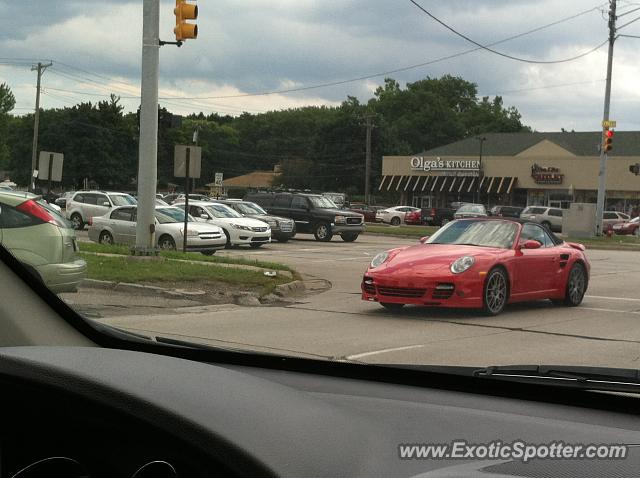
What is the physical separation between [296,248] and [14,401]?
2505 cm

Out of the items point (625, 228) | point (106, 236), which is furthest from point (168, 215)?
point (625, 228)

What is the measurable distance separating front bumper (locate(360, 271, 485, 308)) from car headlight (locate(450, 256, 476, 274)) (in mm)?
171

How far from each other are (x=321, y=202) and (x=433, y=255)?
2210cm

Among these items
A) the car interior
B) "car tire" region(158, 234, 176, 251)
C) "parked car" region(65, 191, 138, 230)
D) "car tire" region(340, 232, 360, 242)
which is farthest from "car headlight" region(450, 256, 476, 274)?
"parked car" region(65, 191, 138, 230)

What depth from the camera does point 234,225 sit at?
2608cm

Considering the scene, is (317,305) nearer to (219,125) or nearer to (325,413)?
(325,413)

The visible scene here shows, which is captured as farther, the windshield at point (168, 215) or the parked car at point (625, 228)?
the parked car at point (625, 228)

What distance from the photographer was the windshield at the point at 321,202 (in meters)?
32.5

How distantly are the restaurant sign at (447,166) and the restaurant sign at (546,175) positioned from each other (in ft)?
15.7

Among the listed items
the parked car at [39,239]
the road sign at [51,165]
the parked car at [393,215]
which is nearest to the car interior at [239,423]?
the parked car at [39,239]

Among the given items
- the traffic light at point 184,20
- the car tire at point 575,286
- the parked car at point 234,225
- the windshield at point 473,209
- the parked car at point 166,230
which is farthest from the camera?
the windshield at point 473,209

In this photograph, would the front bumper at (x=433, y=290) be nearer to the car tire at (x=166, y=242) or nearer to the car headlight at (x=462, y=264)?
the car headlight at (x=462, y=264)

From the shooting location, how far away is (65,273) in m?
3.45

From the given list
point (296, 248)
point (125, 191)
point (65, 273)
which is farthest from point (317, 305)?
point (125, 191)
